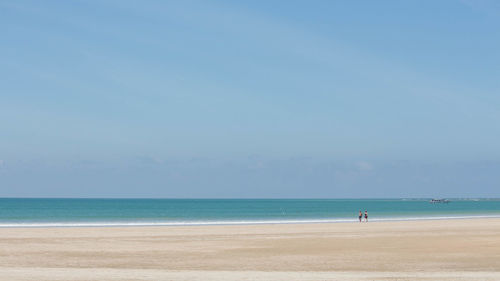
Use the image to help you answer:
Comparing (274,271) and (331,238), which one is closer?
(274,271)

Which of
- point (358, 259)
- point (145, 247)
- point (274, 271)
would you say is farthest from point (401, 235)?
→ point (274, 271)

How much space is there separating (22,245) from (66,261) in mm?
8933

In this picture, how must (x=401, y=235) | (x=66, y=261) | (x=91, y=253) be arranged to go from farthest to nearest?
(x=401, y=235) < (x=91, y=253) < (x=66, y=261)

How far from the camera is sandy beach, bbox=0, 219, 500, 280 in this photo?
881 inches

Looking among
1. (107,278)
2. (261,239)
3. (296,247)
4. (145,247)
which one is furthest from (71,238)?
(107,278)

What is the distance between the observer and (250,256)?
29312 mm

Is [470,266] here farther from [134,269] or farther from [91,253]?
[91,253]

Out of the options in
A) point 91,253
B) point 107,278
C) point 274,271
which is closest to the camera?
point 107,278

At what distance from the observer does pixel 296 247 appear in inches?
1316

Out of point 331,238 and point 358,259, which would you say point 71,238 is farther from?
Result: point 358,259

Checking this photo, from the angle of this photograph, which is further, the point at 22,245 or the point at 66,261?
the point at 22,245

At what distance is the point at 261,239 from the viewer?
38.8m

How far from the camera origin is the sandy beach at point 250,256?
2237 centimetres

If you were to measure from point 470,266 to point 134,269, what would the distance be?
43.9ft
